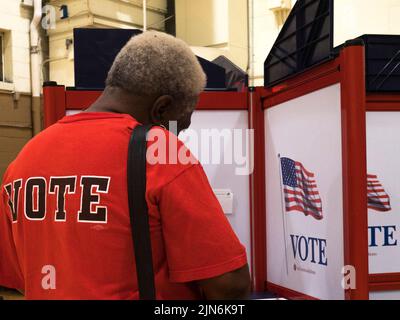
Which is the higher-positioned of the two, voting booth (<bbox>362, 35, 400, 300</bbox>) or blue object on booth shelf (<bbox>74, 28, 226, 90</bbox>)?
blue object on booth shelf (<bbox>74, 28, 226, 90</bbox>)

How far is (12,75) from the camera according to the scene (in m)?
5.00

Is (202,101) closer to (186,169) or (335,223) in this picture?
(335,223)

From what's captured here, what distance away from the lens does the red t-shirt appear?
2.57 feet

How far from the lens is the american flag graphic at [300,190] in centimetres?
167

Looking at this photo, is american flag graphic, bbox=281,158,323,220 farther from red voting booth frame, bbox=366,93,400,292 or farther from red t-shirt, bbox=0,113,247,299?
red t-shirt, bbox=0,113,247,299

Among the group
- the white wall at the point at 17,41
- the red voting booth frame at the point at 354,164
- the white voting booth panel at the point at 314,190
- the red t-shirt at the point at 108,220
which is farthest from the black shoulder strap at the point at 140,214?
the white wall at the point at 17,41

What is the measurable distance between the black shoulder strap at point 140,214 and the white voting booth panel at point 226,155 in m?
1.22

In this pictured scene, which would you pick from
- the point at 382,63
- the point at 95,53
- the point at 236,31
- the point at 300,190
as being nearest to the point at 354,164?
the point at 300,190

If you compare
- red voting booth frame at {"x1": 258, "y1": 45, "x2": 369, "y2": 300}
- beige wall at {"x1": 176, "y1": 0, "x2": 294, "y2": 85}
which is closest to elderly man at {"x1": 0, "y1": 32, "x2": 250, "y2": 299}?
red voting booth frame at {"x1": 258, "y1": 45, "x2": 369, "y2": 300}

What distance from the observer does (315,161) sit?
5.49 ft

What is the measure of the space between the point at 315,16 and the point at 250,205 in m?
0.83

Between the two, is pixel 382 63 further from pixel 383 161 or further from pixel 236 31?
pixel 236 31

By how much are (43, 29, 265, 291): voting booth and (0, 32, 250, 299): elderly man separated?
1.11m

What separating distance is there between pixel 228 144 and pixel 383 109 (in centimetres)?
62
